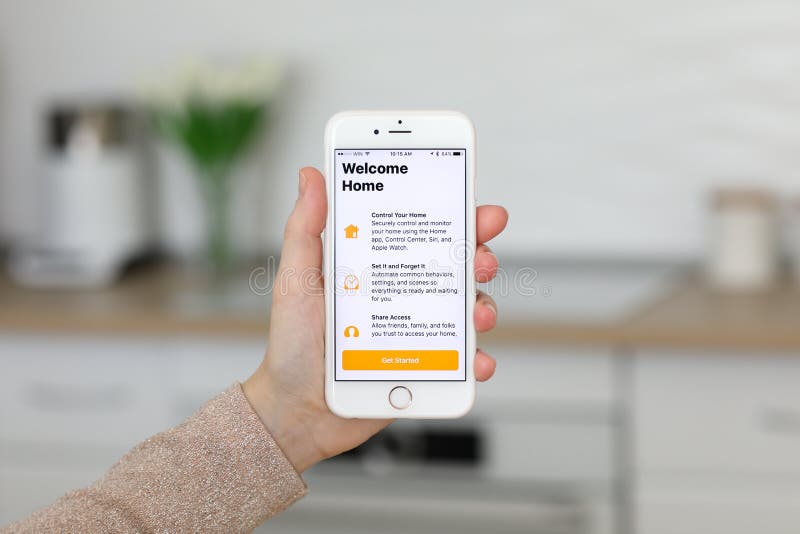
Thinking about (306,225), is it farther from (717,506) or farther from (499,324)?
(717,506)

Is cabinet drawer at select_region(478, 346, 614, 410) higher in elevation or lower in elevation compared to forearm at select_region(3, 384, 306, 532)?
lower

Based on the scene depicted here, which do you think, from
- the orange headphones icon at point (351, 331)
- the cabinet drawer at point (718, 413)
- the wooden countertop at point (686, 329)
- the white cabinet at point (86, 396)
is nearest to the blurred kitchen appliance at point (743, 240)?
the wooden countertop at point (686, 329)

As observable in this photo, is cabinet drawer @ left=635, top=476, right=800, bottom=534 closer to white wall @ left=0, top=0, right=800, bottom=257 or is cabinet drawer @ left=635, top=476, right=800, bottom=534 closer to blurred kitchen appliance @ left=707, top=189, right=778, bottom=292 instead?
blurred kitchen appliance @ left=707, top=189, right=778, bottom=292

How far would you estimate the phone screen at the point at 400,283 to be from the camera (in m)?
0.88

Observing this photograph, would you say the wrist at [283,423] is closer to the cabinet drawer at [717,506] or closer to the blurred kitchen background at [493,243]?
the blurred kitchen background at [493,243]

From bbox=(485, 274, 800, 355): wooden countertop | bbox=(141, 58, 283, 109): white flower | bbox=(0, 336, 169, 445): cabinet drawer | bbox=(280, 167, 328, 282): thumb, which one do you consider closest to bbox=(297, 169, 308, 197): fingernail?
bbox=(280, 167, 328, 282): thumb

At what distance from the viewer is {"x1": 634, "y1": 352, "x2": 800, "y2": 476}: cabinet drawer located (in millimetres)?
1521

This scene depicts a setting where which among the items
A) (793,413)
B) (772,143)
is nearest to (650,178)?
(772,143)

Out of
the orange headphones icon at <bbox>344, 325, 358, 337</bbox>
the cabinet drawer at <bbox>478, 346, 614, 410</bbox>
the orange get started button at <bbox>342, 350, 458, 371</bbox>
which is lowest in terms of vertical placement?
the cabinet drawer at <bbox>478, 346, 614, 410</bbox>

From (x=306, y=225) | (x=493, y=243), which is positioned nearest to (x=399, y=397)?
(x=306, y=225)

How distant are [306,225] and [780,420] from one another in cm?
95

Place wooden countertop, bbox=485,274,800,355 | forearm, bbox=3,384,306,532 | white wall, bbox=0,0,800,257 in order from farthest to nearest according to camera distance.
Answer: white wall, bbox=0,0,800,257, wooden countertop, bbox=485,274,800,355, forearm, bbox=3,384,306,532

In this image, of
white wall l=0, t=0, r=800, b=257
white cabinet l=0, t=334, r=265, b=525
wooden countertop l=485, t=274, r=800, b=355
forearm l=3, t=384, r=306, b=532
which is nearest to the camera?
forearm l=3, t=384, r=306, b=532

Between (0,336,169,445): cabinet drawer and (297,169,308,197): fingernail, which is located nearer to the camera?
(297,169,308,197): fingernail
